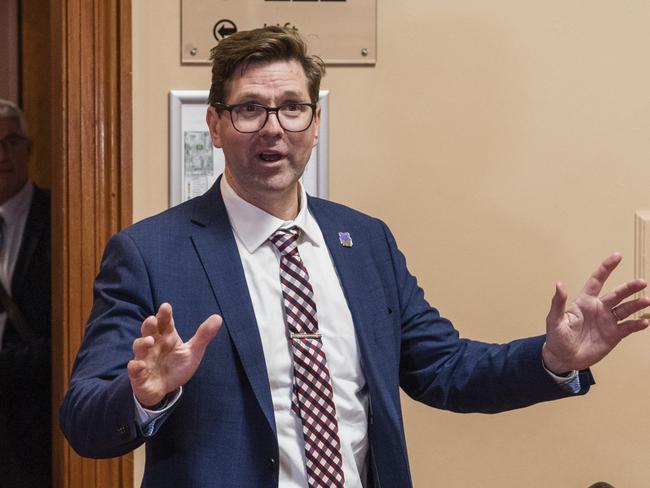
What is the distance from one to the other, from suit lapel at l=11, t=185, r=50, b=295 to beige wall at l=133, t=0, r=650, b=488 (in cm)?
89

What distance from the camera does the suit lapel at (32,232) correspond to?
99.7 inches

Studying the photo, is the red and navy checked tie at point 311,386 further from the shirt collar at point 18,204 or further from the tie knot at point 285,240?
the shirt collar at point 18,204

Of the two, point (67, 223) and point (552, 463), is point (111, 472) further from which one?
point (552, 463)

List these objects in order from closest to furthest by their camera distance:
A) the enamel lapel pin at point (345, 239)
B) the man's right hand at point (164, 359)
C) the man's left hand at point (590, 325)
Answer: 1. the man's right hand at point (164, 359)
2. the man's left hand at point (590, 325)
3. the enamel lapel pin at point (345, 239)

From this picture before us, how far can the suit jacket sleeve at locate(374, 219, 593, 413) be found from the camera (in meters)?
1.63

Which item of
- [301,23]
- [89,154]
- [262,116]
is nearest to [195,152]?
[89,154]

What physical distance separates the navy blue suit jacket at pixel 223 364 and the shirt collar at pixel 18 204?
106cm

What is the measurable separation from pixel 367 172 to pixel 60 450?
966 millimetres

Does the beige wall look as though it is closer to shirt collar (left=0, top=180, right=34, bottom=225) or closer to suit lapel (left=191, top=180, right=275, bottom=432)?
suit lapel (left=191, top=180, right=275, bottom=432)

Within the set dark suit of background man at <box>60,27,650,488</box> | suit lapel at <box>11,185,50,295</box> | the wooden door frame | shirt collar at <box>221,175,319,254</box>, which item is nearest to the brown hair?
dark suit of background man at <box>60,27,650,488</box>

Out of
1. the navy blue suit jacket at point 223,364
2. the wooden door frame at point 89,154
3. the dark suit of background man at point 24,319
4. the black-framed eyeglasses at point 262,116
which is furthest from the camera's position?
the dark suit of background man at point 24,319

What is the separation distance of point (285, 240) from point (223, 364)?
26 centimetres

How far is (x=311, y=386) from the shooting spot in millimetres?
1543

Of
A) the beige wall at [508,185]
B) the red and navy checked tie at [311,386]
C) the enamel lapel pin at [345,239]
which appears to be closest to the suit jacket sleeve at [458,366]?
the enamel lapel pin at [345,239]
